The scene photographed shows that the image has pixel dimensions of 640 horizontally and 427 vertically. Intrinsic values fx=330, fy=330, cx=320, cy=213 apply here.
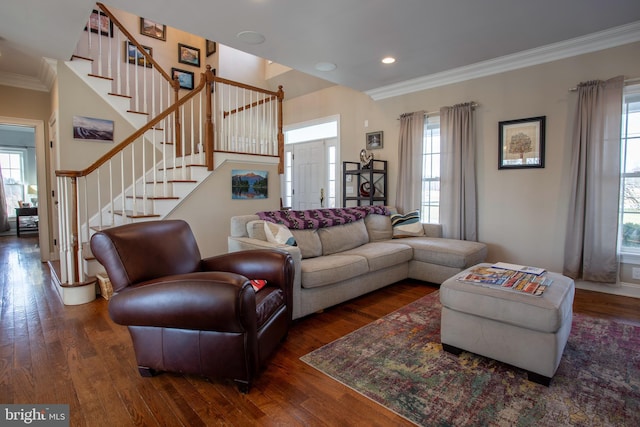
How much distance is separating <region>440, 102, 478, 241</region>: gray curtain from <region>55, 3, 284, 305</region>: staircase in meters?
2.41

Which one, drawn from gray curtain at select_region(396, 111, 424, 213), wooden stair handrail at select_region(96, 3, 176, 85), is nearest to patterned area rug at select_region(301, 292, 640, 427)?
gray curtain at select_region(396, 111, 424, 213)

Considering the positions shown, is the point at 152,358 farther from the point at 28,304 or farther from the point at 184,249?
the point at 28,304

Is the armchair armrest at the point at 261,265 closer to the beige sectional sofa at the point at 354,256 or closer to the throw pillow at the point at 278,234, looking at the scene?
the beige sectional sofa at the point at 354,256

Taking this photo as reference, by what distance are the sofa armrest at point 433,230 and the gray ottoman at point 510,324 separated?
212cm

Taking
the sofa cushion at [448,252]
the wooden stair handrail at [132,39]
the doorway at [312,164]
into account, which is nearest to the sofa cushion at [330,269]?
the sofa cushion at [448,252]

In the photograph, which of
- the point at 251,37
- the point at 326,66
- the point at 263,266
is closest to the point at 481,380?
the point at 263,266

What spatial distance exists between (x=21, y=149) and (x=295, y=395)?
10.5 m

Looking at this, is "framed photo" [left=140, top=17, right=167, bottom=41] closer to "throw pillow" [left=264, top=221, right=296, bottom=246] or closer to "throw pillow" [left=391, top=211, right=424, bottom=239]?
"throw pillow" [left=264, top=221, right=296, bottom=246]

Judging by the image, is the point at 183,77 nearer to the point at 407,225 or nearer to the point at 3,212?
the point at 407,225

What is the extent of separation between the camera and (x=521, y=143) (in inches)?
153

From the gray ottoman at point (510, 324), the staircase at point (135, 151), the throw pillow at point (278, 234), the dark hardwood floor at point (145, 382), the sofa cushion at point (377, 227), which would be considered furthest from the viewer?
the sofa cushion at point (377, 227)

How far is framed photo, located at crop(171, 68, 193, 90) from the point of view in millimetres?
5773

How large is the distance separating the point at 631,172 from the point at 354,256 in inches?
115

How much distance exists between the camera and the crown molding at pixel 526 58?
3209mm
